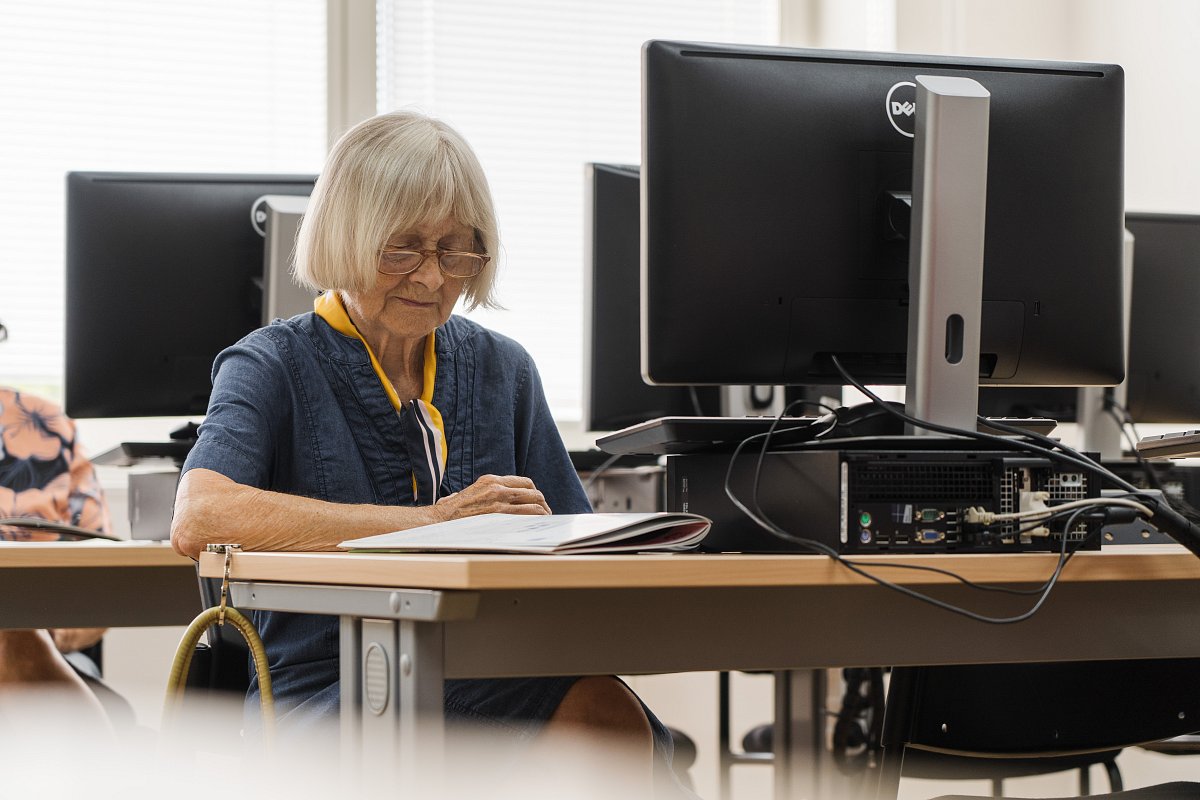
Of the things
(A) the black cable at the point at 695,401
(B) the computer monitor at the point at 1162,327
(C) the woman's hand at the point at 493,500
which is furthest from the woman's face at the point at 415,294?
(B) the computer monitor at the point at 1162,327

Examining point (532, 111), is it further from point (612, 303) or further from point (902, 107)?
point (902, 107)

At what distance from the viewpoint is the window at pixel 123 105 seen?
3.23 metres

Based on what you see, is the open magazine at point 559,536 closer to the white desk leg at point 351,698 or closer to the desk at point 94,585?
the white desk leg at point 351,698

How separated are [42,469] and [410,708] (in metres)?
1.81

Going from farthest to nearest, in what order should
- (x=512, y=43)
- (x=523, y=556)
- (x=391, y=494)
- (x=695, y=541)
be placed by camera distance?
1. (x=512, y=43)
2. (x=391, y=494)
3. (x=695, y=541)
4. (x=523, y=556)

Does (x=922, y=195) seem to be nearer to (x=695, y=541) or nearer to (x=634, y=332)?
(x=695, y=541)

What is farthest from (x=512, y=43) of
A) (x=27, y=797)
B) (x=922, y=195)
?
(x=27, y=797)

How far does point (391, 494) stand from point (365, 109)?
234cm

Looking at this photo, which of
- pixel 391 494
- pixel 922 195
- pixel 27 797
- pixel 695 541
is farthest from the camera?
pixel 391 494

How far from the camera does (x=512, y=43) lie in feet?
12.2

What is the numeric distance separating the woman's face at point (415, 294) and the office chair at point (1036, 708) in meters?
0.73

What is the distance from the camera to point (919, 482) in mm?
1002

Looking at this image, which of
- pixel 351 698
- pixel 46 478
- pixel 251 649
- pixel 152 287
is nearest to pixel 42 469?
pixel 46 478

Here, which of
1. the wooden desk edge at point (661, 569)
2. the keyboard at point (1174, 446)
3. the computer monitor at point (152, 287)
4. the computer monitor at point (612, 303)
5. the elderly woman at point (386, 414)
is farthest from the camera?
the computer monitor at point (612, 303)
